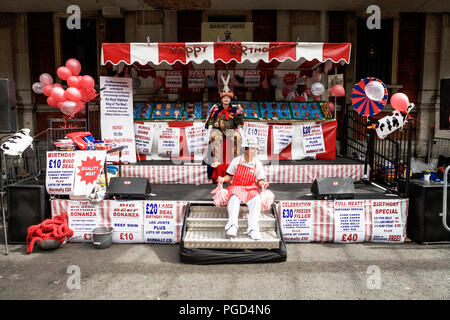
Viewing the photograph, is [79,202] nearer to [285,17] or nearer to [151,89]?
[151,89]

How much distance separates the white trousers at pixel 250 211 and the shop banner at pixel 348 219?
1445mm

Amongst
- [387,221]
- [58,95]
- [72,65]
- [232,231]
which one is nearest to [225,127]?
[232,231]

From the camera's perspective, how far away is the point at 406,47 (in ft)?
38.0

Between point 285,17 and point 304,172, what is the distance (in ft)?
21.5

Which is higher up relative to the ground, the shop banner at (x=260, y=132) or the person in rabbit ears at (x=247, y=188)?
the shop banner at (x=260, y=132)

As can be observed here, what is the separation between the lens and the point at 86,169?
568 centimetres

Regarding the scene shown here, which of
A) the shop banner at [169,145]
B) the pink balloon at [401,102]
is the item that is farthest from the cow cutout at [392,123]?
the shop banner at [169,145]

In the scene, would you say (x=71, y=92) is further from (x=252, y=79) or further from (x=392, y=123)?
(x=392, y=123)

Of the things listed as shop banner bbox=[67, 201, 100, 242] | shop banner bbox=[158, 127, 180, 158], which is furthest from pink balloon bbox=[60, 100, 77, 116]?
shop banner bbox=[158, 127, 180, 158]

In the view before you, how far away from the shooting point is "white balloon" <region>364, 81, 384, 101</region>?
6246mm

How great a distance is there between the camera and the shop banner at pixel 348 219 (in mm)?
5461

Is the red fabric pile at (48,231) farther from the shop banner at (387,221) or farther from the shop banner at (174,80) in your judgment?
the shop banner at (174,80)

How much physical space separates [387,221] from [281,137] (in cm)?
373
